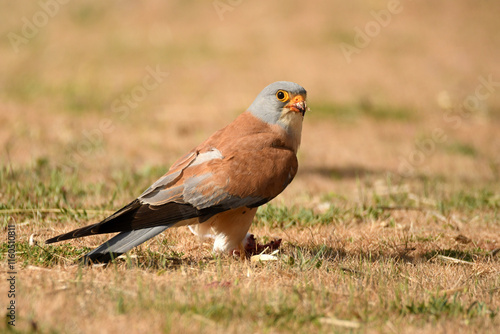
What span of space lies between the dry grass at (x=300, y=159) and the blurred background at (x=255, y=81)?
5 cm

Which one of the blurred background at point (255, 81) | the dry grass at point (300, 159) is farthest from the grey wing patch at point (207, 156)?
the blurred background at point (255, 81)

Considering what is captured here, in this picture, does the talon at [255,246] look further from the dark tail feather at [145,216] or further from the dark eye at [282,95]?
the dark eye at [282,95]

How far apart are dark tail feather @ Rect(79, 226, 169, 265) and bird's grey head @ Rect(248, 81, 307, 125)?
48.3 inches

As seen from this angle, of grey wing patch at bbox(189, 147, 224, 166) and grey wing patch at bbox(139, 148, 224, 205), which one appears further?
grey wing patch at bbox(189, 147, 224, 166)

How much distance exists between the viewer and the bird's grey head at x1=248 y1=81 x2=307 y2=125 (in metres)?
4.31

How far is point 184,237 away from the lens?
4.58 meters

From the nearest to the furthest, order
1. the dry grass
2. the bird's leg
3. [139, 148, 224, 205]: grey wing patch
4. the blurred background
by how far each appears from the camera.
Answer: the dry grass → [139, 148, 224, 205]: grey wing patch → the bird's leg → the blurred background

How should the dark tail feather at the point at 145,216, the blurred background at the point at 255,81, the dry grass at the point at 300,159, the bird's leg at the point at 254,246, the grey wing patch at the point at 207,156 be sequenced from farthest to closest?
the blurred background at the point at 255,81, the bird's leg at the point at 254,246, the grey wing patch at the point at 207,156, the dark tail feather at the point at 145,216, the dry grass at the point at 300,159

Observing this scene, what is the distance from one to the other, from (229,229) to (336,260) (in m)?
0.76

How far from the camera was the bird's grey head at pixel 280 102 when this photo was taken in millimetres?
4309

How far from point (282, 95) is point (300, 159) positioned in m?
4.24

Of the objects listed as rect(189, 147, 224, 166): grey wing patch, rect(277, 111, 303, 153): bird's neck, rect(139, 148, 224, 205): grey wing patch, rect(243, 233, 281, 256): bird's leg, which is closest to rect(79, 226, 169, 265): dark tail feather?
rect(139, 148, 224, 205): grey wing patch

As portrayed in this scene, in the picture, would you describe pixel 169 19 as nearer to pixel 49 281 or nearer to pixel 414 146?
pixel 414 146

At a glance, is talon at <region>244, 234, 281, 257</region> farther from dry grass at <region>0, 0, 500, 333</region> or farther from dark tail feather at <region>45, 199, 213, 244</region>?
dark tail feather at <region>45, 199, 213, 244</region>
